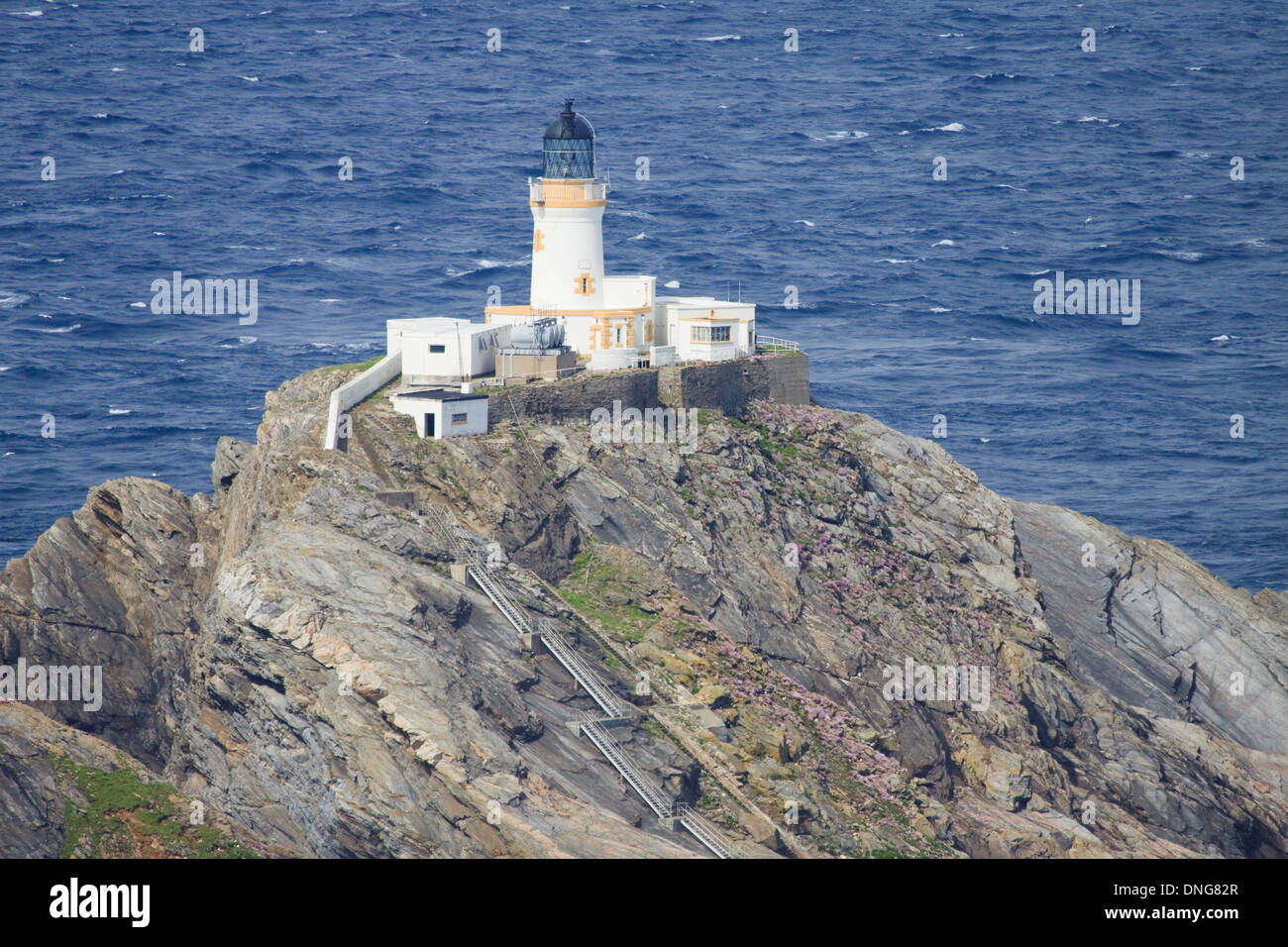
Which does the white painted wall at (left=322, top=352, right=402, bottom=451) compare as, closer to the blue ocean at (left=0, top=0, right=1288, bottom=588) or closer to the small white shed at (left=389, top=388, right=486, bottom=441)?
the small white shed at (left=389, top=388, right=486, bottom=441)

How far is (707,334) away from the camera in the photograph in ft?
258

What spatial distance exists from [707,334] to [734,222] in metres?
74.9

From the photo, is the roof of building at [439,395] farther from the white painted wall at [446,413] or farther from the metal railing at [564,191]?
the metal railing at [564,191]

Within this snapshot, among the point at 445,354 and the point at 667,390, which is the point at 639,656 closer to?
the point at 667,390

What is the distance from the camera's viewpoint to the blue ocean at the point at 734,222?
11412 cm

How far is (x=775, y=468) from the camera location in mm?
76250

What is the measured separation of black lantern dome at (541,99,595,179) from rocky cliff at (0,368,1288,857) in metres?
12.4

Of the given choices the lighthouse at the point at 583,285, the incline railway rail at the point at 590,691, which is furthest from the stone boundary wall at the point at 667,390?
the incline railway rail at the point at 590,691

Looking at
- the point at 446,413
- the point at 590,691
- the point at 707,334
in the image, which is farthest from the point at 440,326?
the point at 590,691

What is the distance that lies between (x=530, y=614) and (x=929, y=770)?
16.5 m

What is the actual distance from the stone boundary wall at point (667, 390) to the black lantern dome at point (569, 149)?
8958 millimetres

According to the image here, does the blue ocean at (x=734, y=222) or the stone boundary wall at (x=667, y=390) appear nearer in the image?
the stone boundary wall at (x=667, y=390)
